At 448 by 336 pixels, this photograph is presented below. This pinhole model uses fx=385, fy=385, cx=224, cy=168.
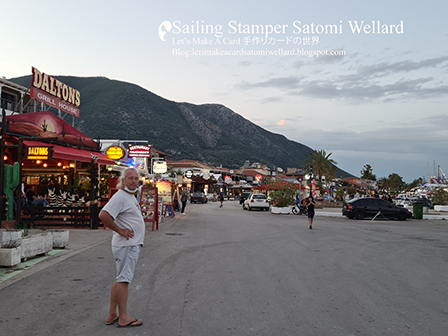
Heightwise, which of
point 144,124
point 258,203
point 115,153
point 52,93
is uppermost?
point 144,124

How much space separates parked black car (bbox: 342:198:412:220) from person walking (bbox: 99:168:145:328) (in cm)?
2314

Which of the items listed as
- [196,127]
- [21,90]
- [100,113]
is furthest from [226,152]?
[21,90]

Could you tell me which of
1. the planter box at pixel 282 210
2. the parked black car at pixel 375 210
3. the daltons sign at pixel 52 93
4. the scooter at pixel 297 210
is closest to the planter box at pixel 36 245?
the daltons sign at pixel 52 93

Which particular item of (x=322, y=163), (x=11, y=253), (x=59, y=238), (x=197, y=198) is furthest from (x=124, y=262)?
(x=322, y=163)

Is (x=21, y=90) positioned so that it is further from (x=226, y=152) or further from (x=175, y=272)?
(x=226, y=152)

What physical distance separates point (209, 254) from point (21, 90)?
137 ft

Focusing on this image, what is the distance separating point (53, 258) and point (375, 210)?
21.8m

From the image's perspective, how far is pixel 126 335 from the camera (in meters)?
4.29

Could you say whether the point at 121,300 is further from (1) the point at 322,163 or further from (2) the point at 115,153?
(1) the point at 322,163

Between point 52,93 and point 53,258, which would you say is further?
point 52,93

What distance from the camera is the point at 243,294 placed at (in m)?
6.07

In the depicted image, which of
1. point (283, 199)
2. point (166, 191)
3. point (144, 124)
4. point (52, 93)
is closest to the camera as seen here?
point (166, 191)

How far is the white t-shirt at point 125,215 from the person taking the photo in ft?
15.0

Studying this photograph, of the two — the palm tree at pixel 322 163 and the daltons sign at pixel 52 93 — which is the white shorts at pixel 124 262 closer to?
the daltons sign at pixel 52 93
